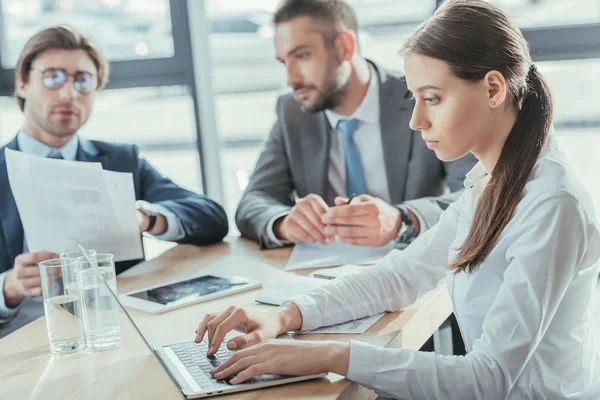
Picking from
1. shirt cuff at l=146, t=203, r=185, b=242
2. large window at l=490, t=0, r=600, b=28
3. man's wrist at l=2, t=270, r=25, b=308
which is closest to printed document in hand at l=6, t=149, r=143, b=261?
man's wrist at l=2, t=270, r=25, b=308

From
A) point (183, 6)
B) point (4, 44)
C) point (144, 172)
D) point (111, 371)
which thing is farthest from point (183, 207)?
point (4, 44)

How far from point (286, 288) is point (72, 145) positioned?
1.01 m

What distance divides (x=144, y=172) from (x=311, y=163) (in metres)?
0.52

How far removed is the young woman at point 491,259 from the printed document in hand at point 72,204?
616 millimetres

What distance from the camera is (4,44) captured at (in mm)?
3473

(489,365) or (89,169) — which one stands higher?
(89,169)

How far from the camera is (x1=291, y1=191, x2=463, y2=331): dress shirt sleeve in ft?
4.73

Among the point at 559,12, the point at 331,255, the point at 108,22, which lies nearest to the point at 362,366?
the point at 331,255

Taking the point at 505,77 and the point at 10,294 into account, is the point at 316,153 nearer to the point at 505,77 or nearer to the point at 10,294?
the point at 10,294

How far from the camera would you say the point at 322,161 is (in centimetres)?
238

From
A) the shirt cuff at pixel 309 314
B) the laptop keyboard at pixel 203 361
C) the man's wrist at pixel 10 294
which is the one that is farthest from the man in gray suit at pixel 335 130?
the laptop keyboard at pixel 203 361

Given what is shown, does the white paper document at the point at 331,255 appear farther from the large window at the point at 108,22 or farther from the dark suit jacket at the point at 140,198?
the large window at the point at 108,22

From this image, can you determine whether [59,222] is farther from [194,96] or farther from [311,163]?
[194,96]

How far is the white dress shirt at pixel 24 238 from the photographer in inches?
73.6
